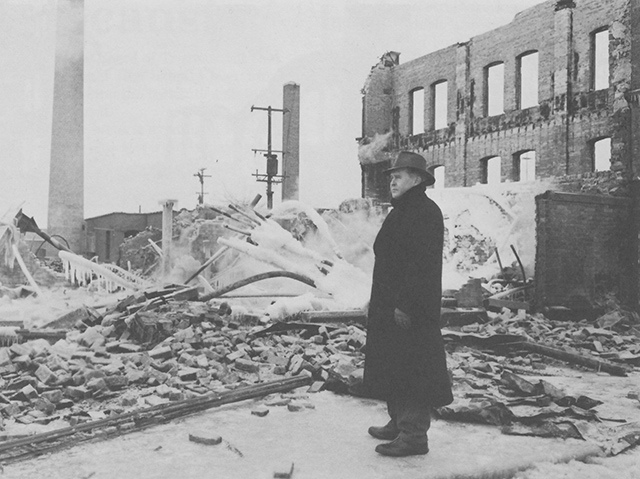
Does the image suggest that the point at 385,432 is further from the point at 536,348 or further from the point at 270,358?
the point at 536,348

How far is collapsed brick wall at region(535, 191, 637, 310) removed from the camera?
37.2 ft

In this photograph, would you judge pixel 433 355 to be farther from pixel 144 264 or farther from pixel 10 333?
pixel 144 264

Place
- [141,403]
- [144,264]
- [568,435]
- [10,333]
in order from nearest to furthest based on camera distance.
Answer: [568,435], [141,403], [10,333], [144,264]

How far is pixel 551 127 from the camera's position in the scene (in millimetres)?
20672

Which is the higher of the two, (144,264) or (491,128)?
(491,128)

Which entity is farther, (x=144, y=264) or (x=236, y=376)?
(x=144, y=264)

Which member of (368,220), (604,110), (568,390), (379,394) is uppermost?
(604,110)

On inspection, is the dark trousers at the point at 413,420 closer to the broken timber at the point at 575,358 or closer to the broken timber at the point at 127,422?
the broken timber at the point at 127,422

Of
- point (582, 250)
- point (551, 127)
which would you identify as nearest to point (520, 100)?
point (551, 127)

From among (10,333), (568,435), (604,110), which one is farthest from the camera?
(604,110)

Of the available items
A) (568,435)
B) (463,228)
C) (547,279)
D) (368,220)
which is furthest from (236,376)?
(368,220)

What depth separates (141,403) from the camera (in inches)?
200

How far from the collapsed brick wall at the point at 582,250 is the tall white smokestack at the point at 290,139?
25920 mm

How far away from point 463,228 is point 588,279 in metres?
5.69
